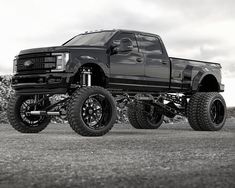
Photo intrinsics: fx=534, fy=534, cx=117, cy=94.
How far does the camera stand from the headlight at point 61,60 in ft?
37.5

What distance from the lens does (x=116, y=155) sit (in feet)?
25.1

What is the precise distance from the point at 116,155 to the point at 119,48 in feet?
15.5

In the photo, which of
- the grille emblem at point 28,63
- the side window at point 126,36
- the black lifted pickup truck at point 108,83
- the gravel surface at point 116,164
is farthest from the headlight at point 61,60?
the gravel surface at point 116,164

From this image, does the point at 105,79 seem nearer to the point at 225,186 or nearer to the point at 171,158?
the point at 171,158

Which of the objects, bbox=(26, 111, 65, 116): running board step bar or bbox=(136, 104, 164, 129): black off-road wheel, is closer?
bbox=(26, 111, 65, 116): running board step bar

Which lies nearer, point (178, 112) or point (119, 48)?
point (119, 48)

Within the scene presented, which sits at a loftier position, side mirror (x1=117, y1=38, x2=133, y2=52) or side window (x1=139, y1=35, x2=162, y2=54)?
side window (x1=139, y1=35, x2=162, y2=54)

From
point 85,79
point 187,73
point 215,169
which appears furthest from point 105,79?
point 215,169

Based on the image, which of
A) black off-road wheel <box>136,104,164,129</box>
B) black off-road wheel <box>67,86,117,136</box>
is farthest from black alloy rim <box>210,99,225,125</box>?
black off-road wheel <box>67,86,117,136</box>

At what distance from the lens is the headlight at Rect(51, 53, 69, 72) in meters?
11.4

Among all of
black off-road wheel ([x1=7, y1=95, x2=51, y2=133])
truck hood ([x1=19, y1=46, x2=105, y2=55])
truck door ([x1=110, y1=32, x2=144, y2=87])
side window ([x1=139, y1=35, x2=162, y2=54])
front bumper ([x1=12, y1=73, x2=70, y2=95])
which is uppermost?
side window ([x1=139, y1=35, x2=162, y2=54])

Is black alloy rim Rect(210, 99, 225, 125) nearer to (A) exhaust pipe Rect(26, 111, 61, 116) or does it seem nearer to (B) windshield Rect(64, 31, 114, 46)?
(B) windshield Rect(64, 31, 114, 46)

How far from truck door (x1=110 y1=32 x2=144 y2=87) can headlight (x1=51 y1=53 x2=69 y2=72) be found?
1.19 metres

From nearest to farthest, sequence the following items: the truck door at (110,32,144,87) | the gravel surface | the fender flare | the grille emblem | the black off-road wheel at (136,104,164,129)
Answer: the gravel surface, the grille emblem, the truck door at (110,32,144,87), the fender flare, the black off-road wheel at (136,104,164,129)
